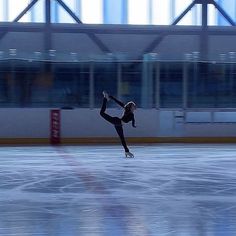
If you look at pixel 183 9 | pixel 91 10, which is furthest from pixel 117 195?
pixel 183 9

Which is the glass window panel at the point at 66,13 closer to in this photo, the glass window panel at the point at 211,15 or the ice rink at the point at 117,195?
the glass window panel at the point at 211,15

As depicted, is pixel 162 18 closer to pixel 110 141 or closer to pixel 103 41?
pixel 103 41

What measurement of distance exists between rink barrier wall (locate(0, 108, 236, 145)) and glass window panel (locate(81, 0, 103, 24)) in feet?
16.4

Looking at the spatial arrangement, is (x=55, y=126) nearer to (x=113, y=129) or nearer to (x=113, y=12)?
(x=113, y=129)

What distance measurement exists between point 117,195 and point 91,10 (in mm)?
15376

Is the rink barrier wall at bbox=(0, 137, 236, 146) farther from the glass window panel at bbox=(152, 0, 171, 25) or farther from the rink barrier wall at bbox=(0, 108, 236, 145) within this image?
the glass window panel at bbox=(152, 0, 171, 25)

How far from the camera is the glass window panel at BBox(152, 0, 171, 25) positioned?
884 inches

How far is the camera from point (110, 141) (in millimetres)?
18266

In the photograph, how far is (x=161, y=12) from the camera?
886 inches

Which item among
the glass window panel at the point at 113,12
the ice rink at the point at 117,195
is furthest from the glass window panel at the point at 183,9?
the ice rink at the point at 117,195

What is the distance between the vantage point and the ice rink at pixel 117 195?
5696mm

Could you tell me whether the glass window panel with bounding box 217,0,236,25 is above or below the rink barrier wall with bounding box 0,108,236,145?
above

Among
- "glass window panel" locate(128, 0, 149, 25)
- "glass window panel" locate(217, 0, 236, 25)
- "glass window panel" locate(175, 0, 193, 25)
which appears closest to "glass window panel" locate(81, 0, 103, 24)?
"glass window panel" locate(128, 0, 149, 25)

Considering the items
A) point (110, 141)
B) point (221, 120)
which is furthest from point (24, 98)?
point (221, 120)
